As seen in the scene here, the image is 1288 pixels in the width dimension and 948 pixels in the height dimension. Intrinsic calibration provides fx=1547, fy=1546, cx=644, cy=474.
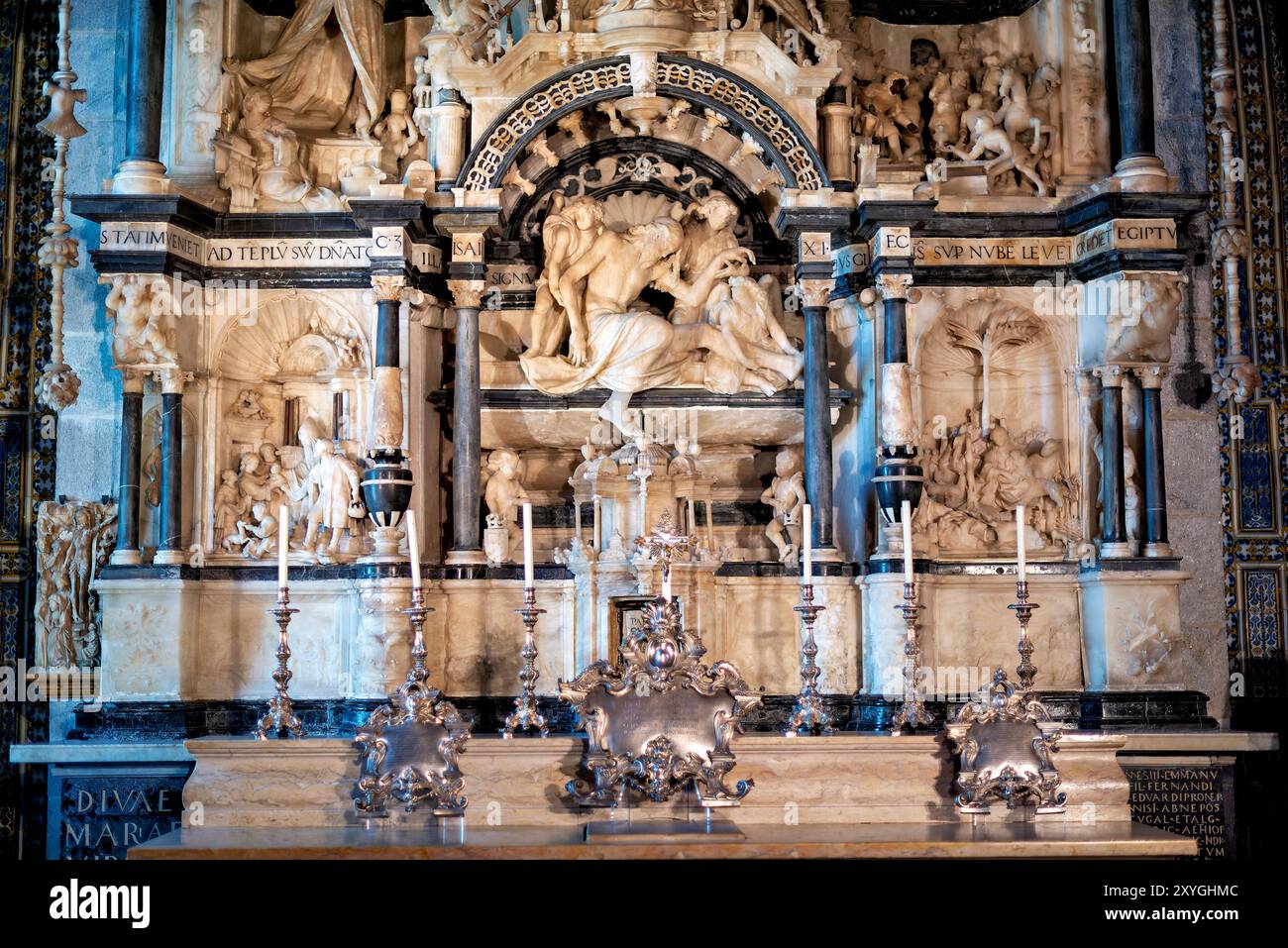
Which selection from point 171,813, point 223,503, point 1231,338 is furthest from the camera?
point 1231,338

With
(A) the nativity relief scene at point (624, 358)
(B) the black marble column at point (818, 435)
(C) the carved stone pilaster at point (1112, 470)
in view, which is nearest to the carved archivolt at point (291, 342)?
(A) the nativity relief scene at point (624, 358)

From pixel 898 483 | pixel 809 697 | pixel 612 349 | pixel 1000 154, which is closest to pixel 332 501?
pixel 612 349

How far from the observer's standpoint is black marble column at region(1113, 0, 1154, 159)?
1259cm

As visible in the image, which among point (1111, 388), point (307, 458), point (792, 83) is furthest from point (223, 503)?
point (1111, 388)

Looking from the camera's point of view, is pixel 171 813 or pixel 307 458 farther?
pixel 307 458

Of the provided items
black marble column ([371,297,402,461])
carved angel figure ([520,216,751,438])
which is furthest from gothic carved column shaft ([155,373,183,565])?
carved angel figure ([520,216,751,438])

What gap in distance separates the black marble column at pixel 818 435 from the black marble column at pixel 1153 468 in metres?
2.53

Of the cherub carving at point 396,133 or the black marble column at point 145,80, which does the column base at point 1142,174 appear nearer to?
the cherub carving at point 396,133

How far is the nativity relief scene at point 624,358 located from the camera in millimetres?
12148

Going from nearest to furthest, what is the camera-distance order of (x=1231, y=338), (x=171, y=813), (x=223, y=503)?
1. (x=171, y=813)
2. (x=223, y=503)
3. (x=1231, y=338)

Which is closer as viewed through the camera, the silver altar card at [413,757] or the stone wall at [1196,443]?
the silver altar card at [413,757]

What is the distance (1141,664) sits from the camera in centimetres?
1209

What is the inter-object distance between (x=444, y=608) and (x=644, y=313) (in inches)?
115

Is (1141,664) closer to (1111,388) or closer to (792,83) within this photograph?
(1111,388)
